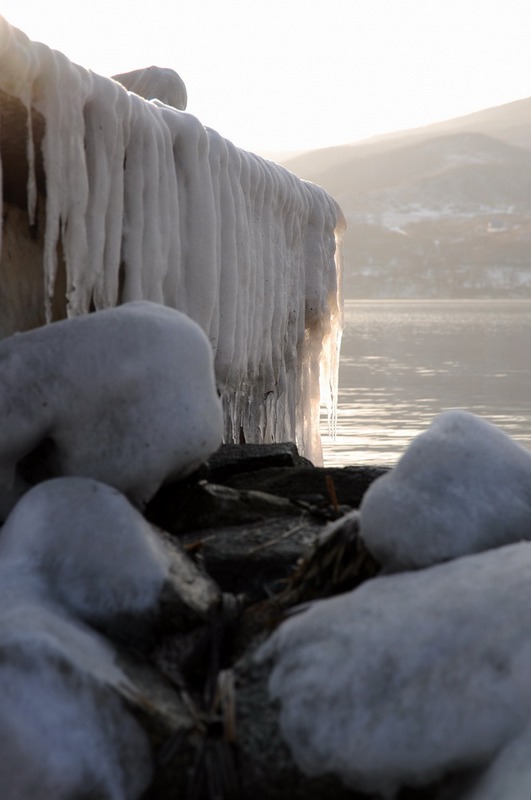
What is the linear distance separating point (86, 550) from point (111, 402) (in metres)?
0.36

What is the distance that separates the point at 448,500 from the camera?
5.15 ft

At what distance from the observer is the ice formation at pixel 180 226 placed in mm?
2430

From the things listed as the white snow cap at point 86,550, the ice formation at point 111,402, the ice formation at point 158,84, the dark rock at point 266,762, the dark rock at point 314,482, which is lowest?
the dark rock at point 266,762

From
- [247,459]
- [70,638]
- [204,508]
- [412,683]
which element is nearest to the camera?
[412,683]

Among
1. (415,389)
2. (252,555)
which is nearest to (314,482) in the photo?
(252,555)

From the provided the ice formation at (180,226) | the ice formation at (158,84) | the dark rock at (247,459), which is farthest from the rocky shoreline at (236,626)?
the ice formation at (158,84)

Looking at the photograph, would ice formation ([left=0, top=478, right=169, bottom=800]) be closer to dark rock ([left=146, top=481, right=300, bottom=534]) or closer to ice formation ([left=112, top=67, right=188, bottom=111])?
dark rock ([left=146, top=481, right=300, bottom=534])

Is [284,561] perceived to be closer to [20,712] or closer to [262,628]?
[262,628]

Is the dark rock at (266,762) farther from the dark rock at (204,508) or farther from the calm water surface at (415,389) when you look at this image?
the calm water surface at (415,389)

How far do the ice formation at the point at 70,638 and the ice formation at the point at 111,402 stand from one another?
0.16 metres

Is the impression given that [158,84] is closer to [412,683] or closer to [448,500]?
[448,500]

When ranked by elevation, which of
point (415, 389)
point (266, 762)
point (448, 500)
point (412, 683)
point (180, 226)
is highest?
point (180, 226)

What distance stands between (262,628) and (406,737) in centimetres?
35

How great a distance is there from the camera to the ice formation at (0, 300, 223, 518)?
1.81 meters
